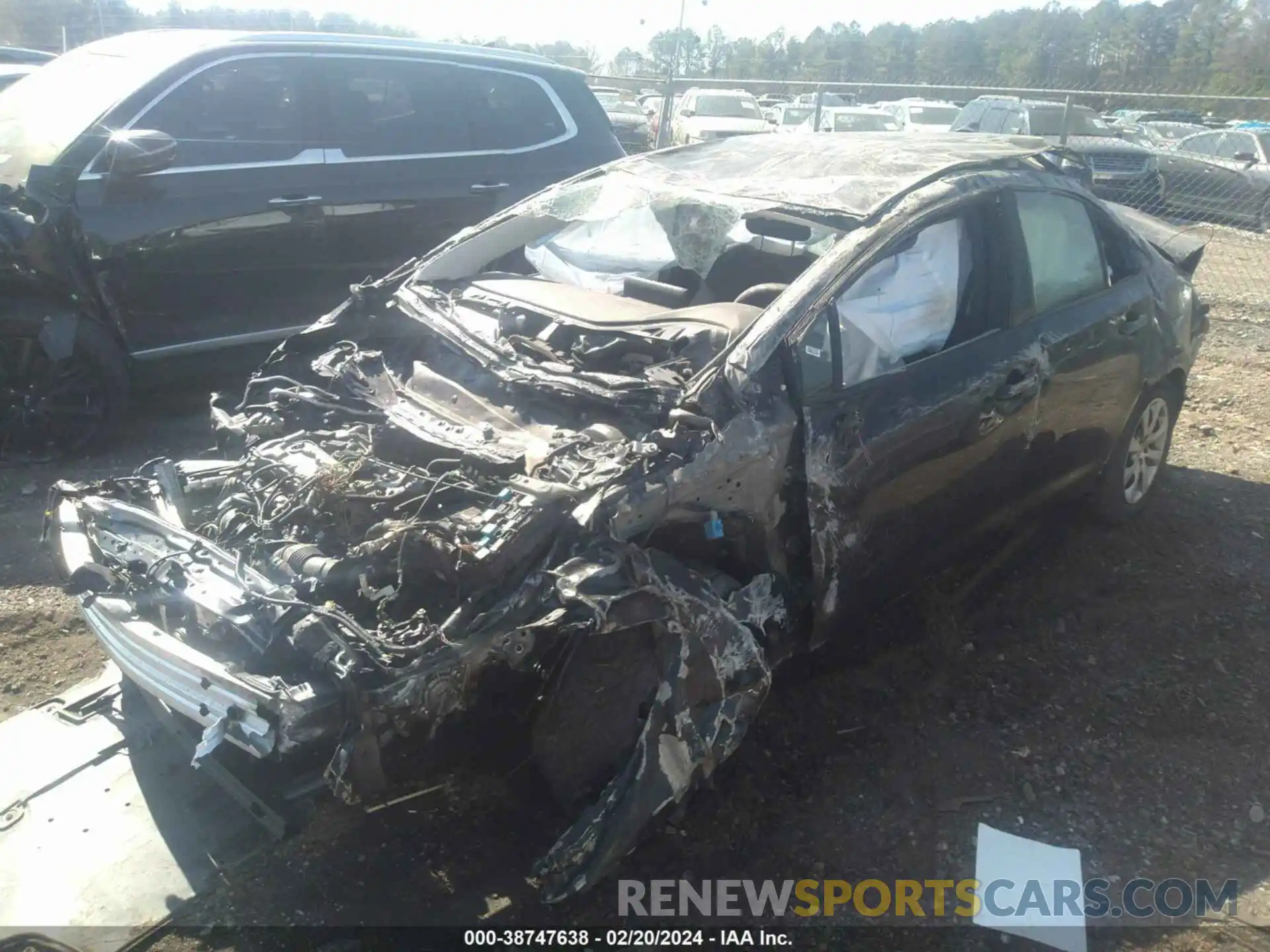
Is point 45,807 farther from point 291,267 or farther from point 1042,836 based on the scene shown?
point 291,267

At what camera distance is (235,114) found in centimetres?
550

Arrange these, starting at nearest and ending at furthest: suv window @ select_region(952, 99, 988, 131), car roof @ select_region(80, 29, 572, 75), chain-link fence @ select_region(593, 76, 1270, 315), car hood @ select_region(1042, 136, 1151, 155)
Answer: car roof @ select_region(80, 29, 572, 75) < chain-link fence @ select_region(593, 76, 1270, 315) < car hood @ select_region(1042, 136, 1151, 155) < suv window @ select_region(952, 99, 988, 131)

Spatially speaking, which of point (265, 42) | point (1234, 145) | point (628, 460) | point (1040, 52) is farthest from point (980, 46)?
point (628, 460)

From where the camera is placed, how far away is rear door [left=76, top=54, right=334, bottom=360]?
5.09m

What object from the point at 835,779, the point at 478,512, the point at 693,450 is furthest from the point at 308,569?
the point at 835,779

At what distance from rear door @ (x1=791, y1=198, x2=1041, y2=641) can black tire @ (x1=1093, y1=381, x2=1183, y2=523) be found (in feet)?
3.31

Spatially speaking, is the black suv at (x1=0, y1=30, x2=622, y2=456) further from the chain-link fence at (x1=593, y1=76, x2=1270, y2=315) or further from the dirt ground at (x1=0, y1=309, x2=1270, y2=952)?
the chain-link fence at (x1=593, y1=76, x2=1270, y2=315)

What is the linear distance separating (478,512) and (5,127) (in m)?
4.52

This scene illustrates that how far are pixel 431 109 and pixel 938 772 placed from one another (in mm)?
4898

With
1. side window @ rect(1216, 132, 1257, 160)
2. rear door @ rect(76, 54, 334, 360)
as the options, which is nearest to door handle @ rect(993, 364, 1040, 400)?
rear door @ rect(76, 54, 334, 360)

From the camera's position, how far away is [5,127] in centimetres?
547

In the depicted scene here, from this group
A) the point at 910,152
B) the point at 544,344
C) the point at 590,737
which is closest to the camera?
the point at 590,737

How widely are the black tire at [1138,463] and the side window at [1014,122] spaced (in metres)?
10.3

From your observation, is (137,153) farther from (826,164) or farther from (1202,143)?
A: (1202,143)
